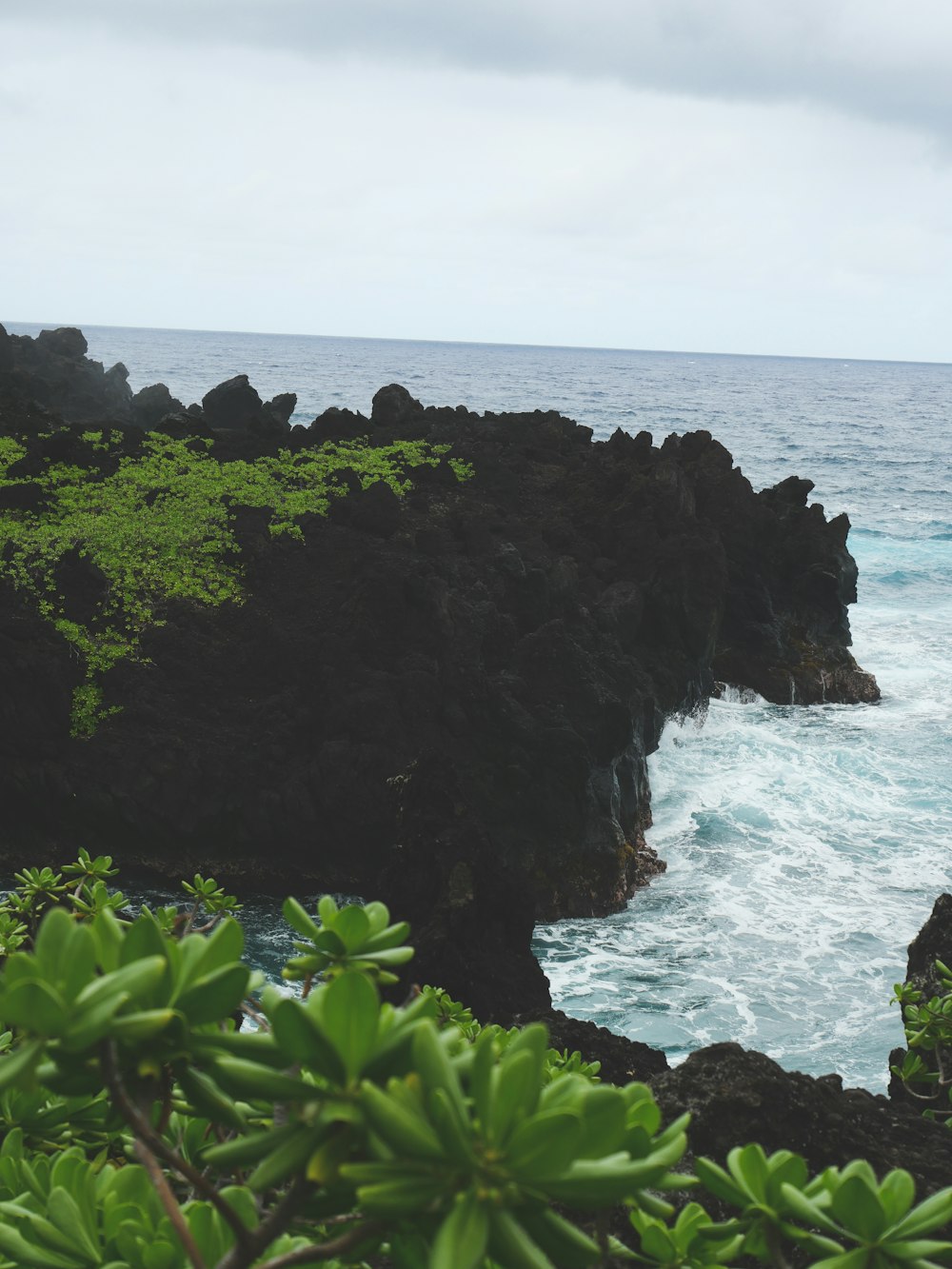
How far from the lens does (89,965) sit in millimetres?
1717

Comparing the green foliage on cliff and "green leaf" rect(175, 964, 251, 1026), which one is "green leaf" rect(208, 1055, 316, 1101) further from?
the green foliage on cliff

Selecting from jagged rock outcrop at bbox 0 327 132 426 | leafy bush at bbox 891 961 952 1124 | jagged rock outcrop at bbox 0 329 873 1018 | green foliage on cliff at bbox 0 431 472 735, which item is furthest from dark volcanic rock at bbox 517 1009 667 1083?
jagged rock outcrop at bbox 0 327 132 426

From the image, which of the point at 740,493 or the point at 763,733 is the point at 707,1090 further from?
the point at 740,493

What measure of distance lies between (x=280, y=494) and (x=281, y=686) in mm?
5490

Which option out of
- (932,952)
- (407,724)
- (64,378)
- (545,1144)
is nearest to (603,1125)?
(545,1144)

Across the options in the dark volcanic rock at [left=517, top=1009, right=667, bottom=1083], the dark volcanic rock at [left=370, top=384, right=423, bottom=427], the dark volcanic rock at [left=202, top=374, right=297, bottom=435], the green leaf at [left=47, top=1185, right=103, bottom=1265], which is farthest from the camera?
the dark volcanic rock at [left=202, top=374, right=297, bottom=435]

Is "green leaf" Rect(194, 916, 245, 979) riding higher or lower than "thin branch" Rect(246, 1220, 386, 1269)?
higher

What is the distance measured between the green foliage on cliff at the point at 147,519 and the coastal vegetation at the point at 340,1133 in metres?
11.7

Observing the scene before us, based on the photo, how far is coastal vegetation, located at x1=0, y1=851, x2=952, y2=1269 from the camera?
155 centimetres

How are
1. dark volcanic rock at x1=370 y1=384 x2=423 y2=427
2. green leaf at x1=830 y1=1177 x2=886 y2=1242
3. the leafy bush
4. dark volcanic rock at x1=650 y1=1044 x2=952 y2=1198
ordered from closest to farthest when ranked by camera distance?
green leaf at x1=830 y1=1177 x2=886 y2=1242
dark volcanic rock at x1=650 y1=1044 x2=952 y2=1198
the leafy bush
dark volcanic rock at x1=370 y1=384 x2=423 y2=427

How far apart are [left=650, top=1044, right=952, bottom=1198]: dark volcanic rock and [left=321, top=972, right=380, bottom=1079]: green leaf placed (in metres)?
3.60

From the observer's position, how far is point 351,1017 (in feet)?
5.50

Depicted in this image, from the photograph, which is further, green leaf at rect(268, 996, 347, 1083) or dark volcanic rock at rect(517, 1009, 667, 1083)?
dark volcanic rock at rect(517, 1009, 667, 1083)

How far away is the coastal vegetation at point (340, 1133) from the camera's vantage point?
1.55m
